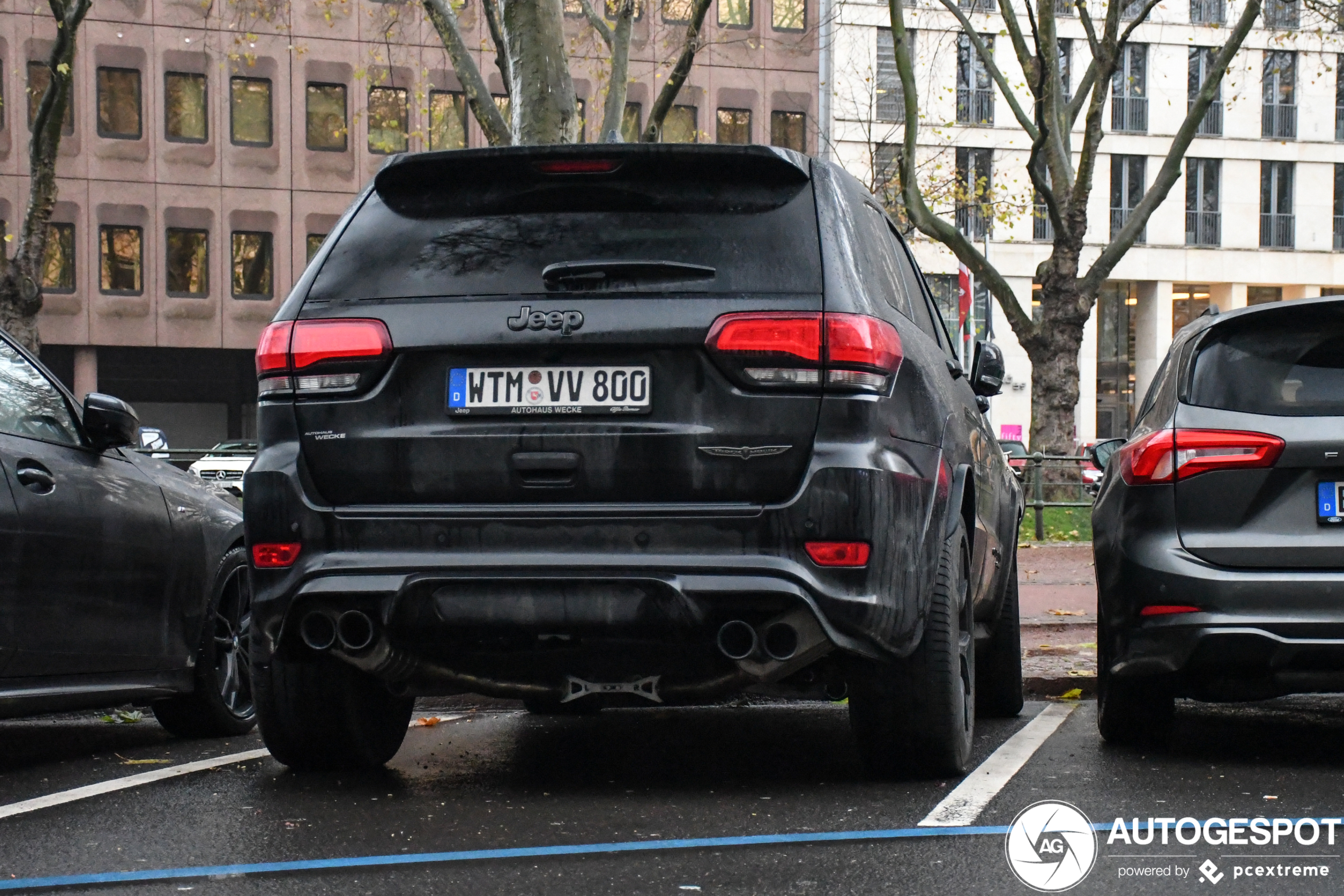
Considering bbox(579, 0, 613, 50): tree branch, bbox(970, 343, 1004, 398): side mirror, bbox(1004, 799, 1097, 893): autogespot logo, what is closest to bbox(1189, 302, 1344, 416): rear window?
bbox(970, 343, 1004, 398): side mirror

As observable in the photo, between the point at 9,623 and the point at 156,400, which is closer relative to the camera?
the point at 9,623

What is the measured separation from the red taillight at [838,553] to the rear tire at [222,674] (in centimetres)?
292

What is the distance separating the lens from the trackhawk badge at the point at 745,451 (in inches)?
188

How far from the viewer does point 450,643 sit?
4980 mm

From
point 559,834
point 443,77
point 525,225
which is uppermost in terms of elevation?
point 443,77

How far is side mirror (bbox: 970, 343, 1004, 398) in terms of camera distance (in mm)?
7031

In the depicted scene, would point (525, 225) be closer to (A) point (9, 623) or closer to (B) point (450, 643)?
(B) point (450, 643)

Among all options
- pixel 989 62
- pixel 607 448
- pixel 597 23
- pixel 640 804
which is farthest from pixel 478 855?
pixel 989 62

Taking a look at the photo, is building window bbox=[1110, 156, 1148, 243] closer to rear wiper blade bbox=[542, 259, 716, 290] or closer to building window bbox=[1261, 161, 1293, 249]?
building window bbox=[1261, 161, 1293, 249]

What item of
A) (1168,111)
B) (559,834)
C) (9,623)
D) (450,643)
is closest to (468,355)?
(450,643)

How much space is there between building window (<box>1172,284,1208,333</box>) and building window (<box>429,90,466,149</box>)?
24.1 meters

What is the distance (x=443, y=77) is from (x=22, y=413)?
130 ft

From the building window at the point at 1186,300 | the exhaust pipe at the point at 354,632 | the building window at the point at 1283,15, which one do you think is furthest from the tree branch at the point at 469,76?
the building window at the point at 1186,300

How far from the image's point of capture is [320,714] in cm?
552
